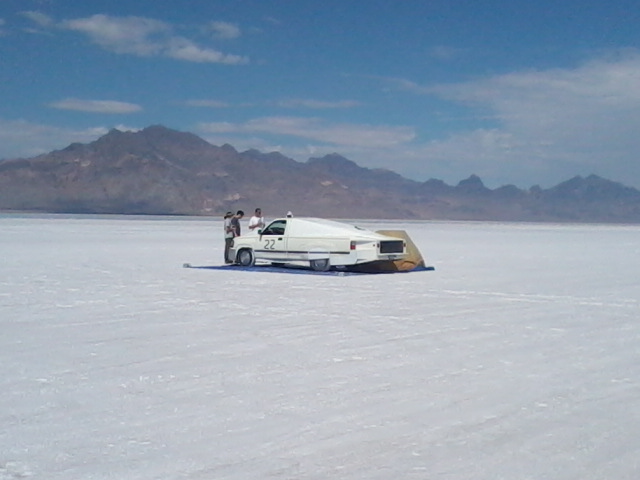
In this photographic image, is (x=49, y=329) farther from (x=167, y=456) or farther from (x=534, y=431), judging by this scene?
(x=534, y=431)

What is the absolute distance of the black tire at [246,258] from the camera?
2212 cm

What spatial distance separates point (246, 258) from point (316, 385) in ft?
48.4

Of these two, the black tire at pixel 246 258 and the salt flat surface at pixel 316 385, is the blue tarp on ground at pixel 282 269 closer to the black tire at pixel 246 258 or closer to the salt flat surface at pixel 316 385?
the black tire at pixel 246 258

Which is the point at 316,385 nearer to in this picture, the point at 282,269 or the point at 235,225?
the point at 282,269

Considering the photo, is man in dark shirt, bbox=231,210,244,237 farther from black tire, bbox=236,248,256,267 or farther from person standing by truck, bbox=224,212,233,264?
black tire, bbox=236,248,256,267

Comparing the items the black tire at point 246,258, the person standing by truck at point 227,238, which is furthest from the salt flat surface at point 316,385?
the person standing by truck at point 227,238

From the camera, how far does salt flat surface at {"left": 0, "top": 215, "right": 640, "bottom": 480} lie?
5.48 meters

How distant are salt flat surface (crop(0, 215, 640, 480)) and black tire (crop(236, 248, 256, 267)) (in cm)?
654

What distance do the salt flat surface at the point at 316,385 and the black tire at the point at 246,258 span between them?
6537 millimetres

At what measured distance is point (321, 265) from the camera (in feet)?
67.7

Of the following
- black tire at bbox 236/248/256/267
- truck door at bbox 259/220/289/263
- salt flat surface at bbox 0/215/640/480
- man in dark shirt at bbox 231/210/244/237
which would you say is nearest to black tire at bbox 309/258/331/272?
truck door at bbox 259/220/289/263

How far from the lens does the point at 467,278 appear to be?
19.5 metres

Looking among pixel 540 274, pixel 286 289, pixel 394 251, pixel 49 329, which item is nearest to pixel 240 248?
pixel 394 251

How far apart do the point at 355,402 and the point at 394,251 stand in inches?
526
